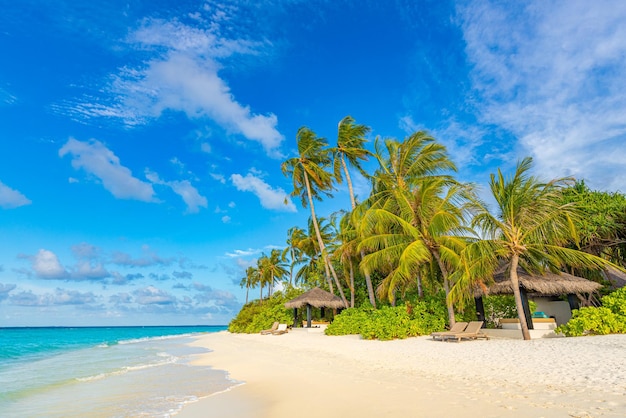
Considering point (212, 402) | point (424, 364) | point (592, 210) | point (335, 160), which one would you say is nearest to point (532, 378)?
point (424, 364)

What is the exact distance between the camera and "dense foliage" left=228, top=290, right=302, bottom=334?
2488cm

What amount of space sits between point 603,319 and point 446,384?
7440 millimetres

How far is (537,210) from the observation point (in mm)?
10867

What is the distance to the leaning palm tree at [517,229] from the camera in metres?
10.5

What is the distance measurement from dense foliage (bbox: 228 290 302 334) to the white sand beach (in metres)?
16.4

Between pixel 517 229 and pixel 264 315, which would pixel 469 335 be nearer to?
pixel 517 229

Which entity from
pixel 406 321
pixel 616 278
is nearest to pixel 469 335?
pixel 406 321

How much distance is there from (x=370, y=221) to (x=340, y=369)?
7294 millimetres

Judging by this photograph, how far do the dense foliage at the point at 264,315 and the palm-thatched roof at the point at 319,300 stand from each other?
452cm

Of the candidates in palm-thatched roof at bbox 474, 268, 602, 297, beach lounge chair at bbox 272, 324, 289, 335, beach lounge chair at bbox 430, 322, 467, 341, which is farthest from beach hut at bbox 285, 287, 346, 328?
palm-thatched roof at bbox 474, 268, 602, 297

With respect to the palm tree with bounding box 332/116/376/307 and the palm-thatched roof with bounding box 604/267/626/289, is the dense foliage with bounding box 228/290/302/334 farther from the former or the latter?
the palm-thatched roof with bounding box 604/267/626/289

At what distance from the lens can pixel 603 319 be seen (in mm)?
9438

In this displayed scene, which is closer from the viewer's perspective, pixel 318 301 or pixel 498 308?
pixel 498 308

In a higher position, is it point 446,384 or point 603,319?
point 603,319
